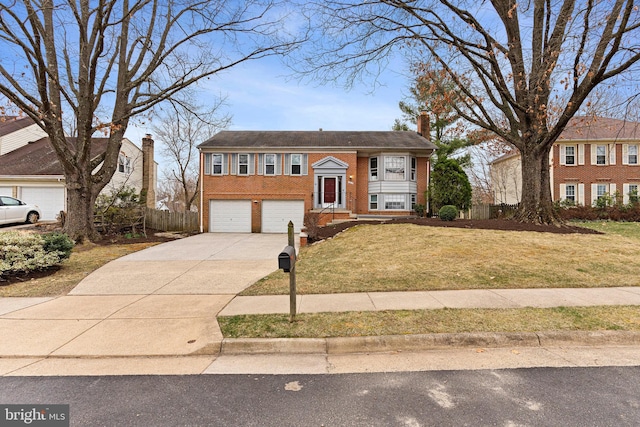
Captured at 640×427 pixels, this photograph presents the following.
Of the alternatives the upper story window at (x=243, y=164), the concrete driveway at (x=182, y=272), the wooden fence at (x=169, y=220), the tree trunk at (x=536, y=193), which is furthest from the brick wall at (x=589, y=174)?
the wooden fence at (x=169, y=220)

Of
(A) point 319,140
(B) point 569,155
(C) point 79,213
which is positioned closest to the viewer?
(C) point 79,213

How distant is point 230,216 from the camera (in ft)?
67.8

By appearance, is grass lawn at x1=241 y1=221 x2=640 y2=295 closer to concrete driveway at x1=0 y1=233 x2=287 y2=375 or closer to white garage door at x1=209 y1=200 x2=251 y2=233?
concrete driveway at x1=0 y1=233 x2=287 y2=375

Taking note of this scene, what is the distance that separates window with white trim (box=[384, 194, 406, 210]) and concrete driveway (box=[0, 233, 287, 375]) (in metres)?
13.0

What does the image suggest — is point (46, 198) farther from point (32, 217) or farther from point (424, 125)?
point (424, 125)

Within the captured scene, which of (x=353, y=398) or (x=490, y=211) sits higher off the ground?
(x=490, y=211)

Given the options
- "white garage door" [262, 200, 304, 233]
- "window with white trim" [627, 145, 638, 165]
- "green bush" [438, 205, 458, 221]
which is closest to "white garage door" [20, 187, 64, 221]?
"white garage door" [262, 200, 304, 233]

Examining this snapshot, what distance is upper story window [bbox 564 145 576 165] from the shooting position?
2525 cm

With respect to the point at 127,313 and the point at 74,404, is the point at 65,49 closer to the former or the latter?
the point at 127,313

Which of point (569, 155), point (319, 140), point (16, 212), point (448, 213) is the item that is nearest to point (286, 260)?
point (448, 213)

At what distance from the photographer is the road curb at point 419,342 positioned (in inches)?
157

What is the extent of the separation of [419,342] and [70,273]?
9126mm

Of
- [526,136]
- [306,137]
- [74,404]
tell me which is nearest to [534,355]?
[74,404]

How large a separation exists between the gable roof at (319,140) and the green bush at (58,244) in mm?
12829
